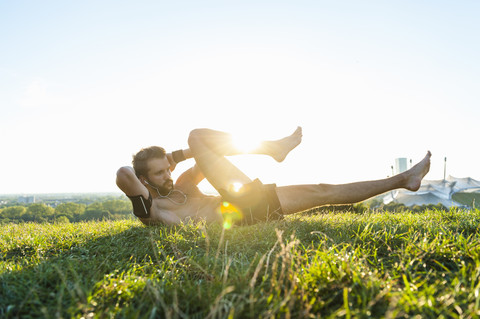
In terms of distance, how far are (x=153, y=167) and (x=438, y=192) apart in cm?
5644

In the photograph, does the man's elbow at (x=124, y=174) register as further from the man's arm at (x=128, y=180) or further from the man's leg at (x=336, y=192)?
the man's leg at (x=336, y=192)

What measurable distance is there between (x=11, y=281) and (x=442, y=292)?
107 inches

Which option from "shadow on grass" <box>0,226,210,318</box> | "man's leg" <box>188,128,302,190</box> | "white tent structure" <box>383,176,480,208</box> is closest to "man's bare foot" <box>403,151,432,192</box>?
"man's leg" <box>188,128,302,190</box>

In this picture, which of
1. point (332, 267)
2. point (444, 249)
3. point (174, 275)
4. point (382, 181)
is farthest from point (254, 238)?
point (382, 181)

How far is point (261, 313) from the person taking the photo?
1.40m

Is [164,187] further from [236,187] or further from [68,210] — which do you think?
[68,210]

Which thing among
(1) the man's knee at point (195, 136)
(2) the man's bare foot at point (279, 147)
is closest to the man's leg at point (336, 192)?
(2) the man's bare foot at point (279, 147)

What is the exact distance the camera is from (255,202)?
3.75 meters

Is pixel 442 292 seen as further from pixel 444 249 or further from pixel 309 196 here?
pixel 309 196

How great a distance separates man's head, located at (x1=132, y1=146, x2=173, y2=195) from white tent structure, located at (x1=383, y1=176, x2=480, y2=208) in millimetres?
49604

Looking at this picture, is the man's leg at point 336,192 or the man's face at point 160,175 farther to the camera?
the man's face at point 160,175

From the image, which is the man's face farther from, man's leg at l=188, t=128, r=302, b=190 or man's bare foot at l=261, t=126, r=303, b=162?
man's bare foot at l=261, t=126, r=303, b=162

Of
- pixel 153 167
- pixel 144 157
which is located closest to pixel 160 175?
pixel 153 167

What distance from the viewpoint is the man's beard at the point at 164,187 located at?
4.32 metres
